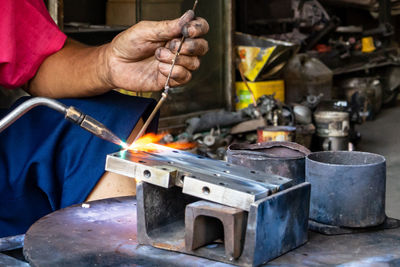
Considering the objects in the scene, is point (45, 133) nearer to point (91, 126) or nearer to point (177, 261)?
point (91, 126)

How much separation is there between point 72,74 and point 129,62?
0.24 metres

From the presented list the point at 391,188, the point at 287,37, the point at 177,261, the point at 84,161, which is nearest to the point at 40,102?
the point at 84,161

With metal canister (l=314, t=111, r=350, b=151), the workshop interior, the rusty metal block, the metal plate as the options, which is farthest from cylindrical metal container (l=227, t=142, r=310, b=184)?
metal canister (l=314, t=111, r=350, b=151)

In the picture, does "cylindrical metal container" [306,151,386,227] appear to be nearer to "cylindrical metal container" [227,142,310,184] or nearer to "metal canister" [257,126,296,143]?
"cylindrical metal container" [227,142,310,184]

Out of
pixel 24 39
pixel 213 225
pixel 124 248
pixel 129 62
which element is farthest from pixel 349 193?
pixel 24 39

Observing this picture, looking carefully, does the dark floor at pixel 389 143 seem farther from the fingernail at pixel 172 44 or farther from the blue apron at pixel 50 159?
the fingernail at pixel 172 44

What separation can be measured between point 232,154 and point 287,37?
14.5 feet

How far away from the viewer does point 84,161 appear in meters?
1.65

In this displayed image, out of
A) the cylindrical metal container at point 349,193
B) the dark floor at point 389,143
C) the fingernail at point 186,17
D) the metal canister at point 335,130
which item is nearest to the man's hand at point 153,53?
the fingernail at point 186,17

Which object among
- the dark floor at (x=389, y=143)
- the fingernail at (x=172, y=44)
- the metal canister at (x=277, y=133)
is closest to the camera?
the fingernail at (x=172, y=44)

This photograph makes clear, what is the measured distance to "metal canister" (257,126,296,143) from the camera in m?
3.65

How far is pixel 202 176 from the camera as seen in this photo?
1125 millimetres

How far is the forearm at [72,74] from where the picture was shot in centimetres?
173

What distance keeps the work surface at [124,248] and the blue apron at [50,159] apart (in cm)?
31
